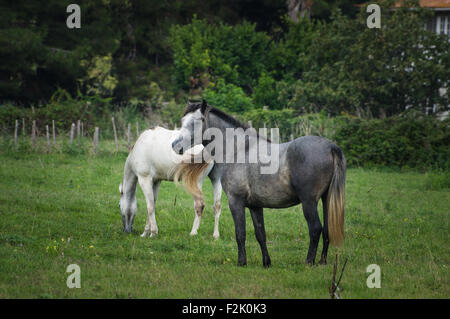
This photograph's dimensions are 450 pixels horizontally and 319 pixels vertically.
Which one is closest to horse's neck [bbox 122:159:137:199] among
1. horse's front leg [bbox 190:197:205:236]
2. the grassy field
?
the grassy field

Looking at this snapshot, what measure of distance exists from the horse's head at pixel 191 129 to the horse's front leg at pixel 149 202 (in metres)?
2.34

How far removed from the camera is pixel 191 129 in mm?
6562

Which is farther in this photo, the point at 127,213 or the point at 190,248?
the point at 127,213

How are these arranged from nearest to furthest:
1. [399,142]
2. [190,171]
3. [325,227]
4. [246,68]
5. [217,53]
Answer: [325,227] < [190,171] < [399,142] < [217,53] < [246,68]

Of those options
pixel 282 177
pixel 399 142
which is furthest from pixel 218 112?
pixel 399 142

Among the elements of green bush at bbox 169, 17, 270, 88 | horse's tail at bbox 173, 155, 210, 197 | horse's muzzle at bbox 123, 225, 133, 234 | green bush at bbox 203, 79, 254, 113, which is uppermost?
green bush at bbox 169, 17, 270, 88

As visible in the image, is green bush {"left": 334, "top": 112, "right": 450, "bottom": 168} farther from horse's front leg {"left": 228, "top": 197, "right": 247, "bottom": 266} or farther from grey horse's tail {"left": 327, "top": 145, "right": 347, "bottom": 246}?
horse's front leg {"left": 228, "top": 197, "right": 247, "bottom": 266}

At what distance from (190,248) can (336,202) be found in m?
2.49

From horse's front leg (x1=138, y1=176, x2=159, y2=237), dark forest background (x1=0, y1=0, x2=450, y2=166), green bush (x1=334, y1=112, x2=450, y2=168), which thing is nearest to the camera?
horse's front leg (x1=138, y1=176, x2=159, y2=237)

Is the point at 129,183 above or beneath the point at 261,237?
above

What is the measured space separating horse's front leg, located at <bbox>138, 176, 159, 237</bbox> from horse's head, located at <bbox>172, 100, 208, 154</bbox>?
7.68 ft

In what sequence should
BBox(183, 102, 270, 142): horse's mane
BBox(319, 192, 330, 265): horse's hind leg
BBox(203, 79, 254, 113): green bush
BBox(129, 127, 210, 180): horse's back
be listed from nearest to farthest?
BBox(319, 192, 330, 265): horse's hind leg, BBox(183, 102, 270, 142): horse's mane, BBox(129, 127, 210, 180): horse's back, BBox(203, 79, 254, 113): green bush

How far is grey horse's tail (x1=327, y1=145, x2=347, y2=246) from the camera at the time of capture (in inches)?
244

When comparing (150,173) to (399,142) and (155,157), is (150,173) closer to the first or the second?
(155,157)
